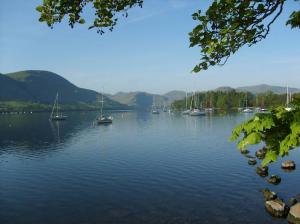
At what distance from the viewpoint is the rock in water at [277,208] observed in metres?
39.7

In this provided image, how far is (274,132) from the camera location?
9.80 m

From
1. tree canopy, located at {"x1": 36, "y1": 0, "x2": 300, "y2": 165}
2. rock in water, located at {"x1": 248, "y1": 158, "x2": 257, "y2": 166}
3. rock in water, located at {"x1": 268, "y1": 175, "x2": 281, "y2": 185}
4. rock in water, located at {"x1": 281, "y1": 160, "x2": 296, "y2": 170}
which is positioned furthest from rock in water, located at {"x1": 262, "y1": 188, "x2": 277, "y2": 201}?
tree canopy, located at {"x1": 36, "y1": 0, "x2": 300, "y2": 165}

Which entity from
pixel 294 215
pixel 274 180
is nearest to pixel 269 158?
pixel 294 215

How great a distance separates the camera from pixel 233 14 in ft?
37.8

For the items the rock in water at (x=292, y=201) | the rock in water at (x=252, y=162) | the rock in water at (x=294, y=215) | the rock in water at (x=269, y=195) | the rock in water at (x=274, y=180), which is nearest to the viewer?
the rock in water at (x=294, y=215)

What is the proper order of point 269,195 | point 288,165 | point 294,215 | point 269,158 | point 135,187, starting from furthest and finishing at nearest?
point 288,165 → point 135,187 → point 269,195 → point 294,215 → point 269,158

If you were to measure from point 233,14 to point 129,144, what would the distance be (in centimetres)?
9503

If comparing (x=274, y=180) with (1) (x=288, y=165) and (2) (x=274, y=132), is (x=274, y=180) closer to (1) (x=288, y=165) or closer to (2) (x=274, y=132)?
(1) (x=288, y=165)

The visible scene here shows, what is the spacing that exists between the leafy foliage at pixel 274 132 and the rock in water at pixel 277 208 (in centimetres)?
3345

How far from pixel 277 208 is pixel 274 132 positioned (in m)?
34.2

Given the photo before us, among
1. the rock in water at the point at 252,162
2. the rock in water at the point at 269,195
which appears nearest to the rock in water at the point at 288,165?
the rock in water at the point at 252,162

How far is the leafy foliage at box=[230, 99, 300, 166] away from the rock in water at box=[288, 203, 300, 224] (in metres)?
31.8

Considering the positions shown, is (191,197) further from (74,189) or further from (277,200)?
(74,189)

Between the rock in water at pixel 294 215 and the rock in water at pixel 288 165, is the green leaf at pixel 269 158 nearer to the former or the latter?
the rock in water at pixel 294 215
